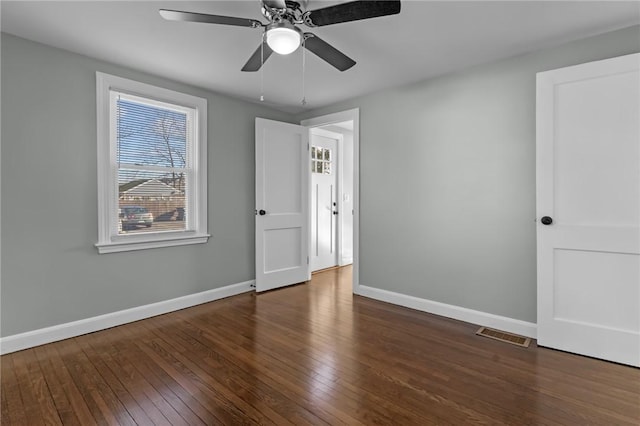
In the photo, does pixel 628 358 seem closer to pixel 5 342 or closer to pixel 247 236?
pixel 247 236

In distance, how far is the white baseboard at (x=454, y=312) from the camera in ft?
8.98

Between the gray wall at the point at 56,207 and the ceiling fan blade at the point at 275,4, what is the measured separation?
77.4 inches

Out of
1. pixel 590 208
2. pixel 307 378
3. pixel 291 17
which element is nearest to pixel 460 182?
pixel 590 208

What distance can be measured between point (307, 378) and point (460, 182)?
7.38 feet

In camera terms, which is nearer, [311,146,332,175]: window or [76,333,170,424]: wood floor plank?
[76,333,170,424]: wood floor plank

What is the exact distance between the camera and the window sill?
9.48 ft

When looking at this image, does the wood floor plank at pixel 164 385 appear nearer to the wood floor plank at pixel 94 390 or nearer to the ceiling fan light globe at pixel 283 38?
the wood floor plank at pixel 94 390

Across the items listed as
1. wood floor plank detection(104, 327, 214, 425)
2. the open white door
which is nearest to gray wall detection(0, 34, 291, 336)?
wood floor plank detection(104, 327, 214, 425)

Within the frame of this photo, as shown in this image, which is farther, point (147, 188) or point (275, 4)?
point (147, 188)

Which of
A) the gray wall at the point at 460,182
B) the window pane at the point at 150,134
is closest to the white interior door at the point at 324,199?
the gray wall at the point at 460,182

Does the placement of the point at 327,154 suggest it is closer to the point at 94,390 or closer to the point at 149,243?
the point at 149,243

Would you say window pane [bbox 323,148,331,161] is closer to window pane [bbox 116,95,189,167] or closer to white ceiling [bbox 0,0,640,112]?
white ceiling [bbox 0,0,640,112]

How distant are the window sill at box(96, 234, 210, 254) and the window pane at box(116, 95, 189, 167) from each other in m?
0.75

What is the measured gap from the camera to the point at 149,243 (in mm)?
3160
